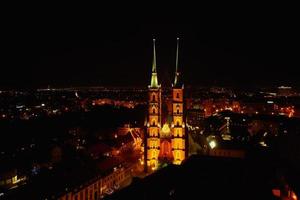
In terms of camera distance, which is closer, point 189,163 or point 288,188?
point 288,188

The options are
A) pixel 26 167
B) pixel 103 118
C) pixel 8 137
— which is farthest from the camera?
pixel 103 118

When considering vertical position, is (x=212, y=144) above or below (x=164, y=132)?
below

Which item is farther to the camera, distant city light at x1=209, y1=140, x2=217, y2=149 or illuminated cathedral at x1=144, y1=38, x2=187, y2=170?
distant city light at x1=209, y1=140, x2=217, y2=149

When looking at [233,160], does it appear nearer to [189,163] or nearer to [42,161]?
[189,163]

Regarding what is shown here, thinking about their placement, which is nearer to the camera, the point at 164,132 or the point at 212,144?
the point at 164,132

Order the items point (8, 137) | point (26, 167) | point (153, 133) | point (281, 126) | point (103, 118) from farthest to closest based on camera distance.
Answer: point (103, 118) → point (281, 126) → point (8, 137) → point (153, 133) → point (26, 167)

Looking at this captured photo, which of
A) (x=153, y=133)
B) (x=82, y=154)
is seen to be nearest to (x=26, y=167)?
(x=82, y=154)

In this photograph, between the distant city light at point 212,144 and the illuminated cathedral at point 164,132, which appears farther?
Answer: the distant city light at point 212,144
